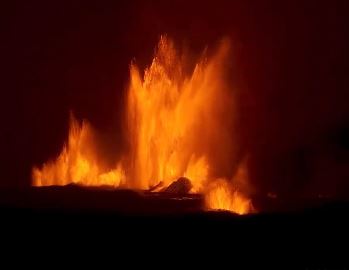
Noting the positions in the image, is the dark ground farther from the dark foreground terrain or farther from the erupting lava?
the erupting lava

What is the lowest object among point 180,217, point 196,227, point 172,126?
point 196,227

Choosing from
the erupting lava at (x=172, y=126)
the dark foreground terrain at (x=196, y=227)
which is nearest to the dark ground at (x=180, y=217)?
the dark foreground terrain at (x=196, y=227)

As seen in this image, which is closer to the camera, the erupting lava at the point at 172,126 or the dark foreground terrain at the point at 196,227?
the dark foreground terrain at the point at 196,227

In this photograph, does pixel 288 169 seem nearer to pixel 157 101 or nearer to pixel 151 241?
pixel 157 101

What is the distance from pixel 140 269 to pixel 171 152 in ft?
69.7

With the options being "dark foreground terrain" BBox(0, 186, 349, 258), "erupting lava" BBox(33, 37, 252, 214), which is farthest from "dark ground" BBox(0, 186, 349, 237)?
"erupting lava" BBox(33, 37, 252, 214)

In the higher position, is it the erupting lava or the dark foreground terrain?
the erupting lava

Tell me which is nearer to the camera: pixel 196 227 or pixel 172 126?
pixel 196 227

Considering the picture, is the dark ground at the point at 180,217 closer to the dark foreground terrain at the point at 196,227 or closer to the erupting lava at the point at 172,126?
the dark foreground terrain at the point at 196,227

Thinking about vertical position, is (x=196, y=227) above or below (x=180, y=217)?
below

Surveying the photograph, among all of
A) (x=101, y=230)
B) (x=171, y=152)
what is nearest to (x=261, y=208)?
(x=101, y=230)

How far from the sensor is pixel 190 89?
45375 mm

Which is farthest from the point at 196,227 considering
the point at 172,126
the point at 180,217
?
the point at 172,126

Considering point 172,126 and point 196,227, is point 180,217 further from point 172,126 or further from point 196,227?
point 172,126
